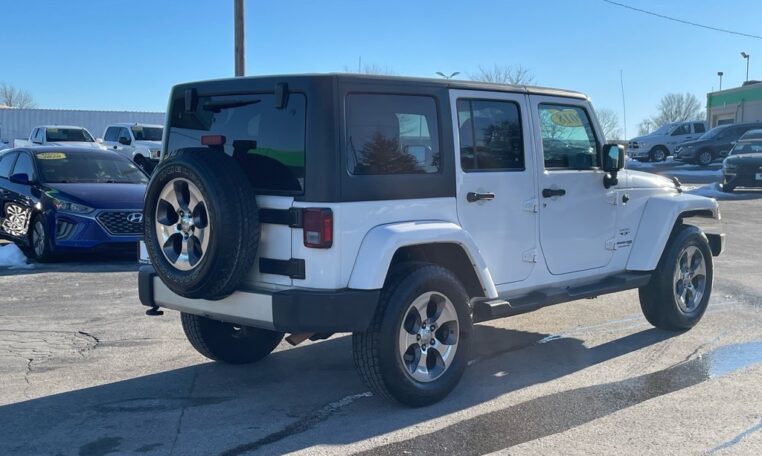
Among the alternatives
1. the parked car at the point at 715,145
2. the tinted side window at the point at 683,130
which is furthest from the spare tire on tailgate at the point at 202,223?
the tinted side window at the point at 683,130

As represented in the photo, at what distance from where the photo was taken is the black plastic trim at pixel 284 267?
4633 mm

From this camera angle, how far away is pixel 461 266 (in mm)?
5344

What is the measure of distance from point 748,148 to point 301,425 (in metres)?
22.6

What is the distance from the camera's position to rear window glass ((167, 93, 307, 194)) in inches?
186

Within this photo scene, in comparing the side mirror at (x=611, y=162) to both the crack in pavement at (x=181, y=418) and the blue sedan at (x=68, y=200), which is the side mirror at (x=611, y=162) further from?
the blue sedan at (x=68, y=200)

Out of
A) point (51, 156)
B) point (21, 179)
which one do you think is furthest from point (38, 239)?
point (51, 156)

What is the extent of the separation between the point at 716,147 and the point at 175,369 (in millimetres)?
31215

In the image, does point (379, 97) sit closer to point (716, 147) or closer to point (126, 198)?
point (126, 198)

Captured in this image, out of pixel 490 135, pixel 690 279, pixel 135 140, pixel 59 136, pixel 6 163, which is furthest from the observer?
pixel 135 140

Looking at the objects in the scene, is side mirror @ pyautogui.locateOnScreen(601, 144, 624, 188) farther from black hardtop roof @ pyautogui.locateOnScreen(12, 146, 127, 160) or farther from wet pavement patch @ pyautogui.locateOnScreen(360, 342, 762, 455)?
black hardtop roof @ pyautogui.locateOnScreen(12, 146, 127, 160)

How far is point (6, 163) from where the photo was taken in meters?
11.9

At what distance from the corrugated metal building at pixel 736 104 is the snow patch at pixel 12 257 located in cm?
4272

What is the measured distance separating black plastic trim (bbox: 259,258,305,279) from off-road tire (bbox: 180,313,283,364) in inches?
43.4

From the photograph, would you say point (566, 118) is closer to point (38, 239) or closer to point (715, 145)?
point (38, 239)
